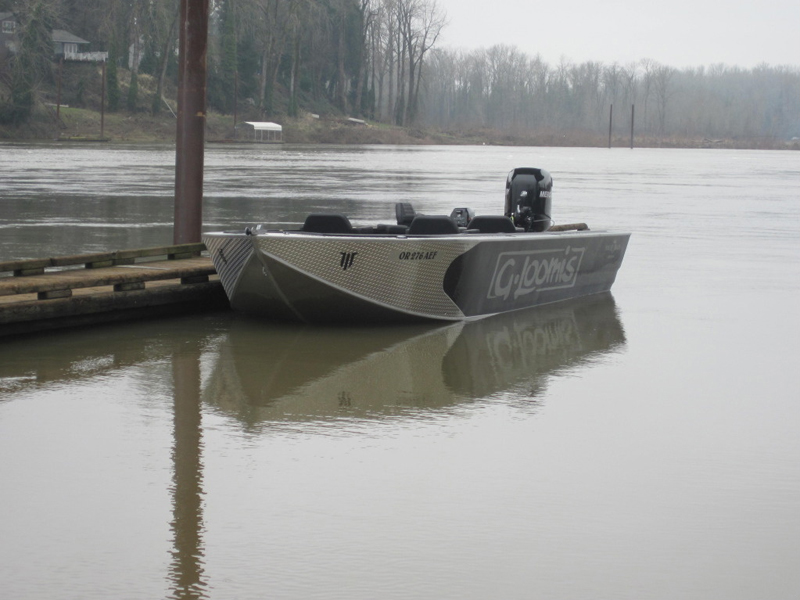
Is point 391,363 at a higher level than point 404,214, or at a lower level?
lower

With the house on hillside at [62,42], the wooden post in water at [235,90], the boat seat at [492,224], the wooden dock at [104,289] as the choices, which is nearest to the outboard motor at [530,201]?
the boat seat at [492,224]

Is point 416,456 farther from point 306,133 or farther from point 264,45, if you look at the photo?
point 264,45

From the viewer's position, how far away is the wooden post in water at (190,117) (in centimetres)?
1298

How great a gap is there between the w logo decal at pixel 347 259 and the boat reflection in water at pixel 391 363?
0.71 metres

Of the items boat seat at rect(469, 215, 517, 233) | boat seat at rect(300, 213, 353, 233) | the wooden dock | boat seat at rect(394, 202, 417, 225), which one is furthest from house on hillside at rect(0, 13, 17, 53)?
boat seat at rect(300, 213, 353, 233)

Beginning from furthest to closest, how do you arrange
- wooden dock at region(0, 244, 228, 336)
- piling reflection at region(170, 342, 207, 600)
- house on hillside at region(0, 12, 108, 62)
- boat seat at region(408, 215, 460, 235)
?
1. house on hillside at region(0, 12, 108, 62)
2. boat seat at region(408, 215, 460, 235)
3. wooden dock at region(0, 244, 228, 336)
4. piling reflection at region(170, 342, 207, 600)

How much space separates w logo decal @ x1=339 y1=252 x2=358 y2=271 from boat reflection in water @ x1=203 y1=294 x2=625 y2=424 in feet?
2.34

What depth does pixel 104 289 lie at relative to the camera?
35.7 ft

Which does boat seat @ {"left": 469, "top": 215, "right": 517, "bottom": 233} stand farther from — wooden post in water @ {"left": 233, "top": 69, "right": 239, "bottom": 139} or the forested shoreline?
wooden post in water @ {"left": 233, "top": 69, "right": 239, "bottom": 139}

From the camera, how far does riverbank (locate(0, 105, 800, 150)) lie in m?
77.8

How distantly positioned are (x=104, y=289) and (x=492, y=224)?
12.7 ft

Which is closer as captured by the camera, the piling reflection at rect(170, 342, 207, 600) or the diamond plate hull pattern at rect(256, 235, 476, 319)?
the piling reflection at rect(170, 342, 207, 600)

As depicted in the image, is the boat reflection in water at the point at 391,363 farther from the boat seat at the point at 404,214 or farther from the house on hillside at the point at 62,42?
the house on hillside at the point at 62,42

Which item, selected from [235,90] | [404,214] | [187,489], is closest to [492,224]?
[404,214]
